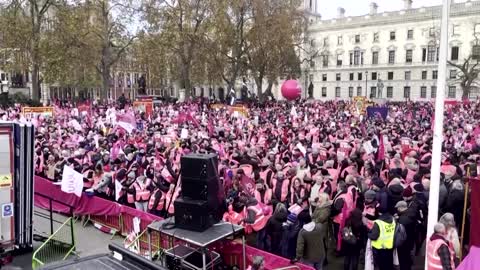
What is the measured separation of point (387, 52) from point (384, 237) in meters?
84.5

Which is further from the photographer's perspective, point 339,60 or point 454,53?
point 339,60

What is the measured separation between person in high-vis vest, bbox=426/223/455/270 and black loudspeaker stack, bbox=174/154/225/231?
117 inches

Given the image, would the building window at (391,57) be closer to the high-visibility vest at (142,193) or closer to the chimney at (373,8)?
the chimney at (373,8)

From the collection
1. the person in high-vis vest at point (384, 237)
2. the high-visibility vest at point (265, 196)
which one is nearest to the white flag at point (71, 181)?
the high-visibility vest at point (265, 196)

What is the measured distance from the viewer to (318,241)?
6852 millimetres

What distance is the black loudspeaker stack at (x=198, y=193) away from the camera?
6.46m

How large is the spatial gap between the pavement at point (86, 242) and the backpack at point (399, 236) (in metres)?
1.60

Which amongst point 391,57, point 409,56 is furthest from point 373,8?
point 409,56

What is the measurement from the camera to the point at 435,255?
5.73m

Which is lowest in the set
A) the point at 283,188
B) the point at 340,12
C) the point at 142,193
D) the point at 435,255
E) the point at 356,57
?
the point at 142,193

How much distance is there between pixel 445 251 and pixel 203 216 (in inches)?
126

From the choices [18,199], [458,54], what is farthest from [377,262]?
[458,54]

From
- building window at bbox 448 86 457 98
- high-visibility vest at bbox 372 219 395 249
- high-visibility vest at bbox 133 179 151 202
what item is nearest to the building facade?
building window at bbox 448 86 457 98

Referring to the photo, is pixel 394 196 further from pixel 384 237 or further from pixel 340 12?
pixel 340 12
